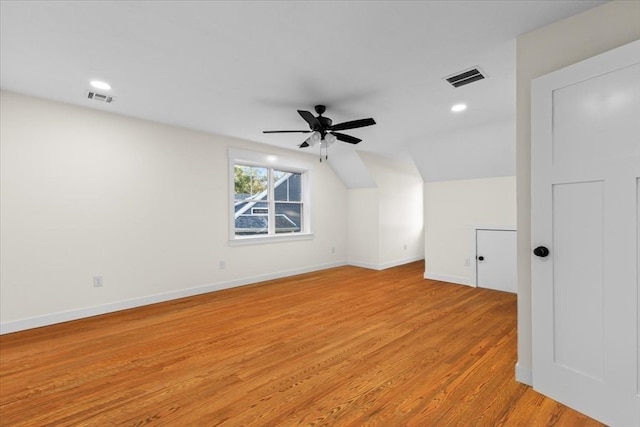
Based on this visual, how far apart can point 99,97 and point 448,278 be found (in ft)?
17.7

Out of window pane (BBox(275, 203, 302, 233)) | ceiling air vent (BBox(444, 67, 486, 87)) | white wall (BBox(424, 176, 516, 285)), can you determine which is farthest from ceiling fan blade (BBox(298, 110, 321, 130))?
white wall (BBox(424, 176, 516, 285))

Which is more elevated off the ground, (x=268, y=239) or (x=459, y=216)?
(x=459, y=216)

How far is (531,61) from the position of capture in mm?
1935

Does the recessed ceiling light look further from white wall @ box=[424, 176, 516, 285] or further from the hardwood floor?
white wall @ box=[424, 176, 516, 285]

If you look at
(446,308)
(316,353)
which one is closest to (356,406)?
(316,353)

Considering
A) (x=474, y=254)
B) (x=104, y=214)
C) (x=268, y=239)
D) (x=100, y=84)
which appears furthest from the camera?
(x=268, y=239)

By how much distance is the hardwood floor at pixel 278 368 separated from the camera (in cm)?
167

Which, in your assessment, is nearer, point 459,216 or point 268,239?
point 459,216

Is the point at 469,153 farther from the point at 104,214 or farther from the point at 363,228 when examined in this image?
the point at 104,214

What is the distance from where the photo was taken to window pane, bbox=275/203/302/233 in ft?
18.2

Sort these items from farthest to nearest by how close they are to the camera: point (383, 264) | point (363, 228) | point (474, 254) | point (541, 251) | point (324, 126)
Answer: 1. point (363, 228)
2. point (383, 264)
3. point (474, 254)
4. point (324, 126)
5. point (541, 251)

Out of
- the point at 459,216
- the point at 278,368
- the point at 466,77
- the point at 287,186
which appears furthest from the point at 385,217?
the point at 278,368

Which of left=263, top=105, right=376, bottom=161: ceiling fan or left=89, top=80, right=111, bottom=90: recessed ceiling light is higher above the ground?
left=89, top=80, right=111, bottom=90: recessed ceiling light

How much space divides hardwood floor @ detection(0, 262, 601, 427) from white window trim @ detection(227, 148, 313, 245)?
1.37 m
